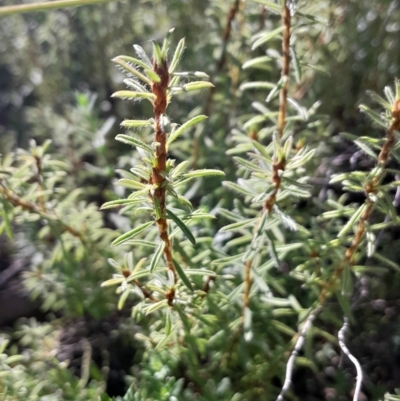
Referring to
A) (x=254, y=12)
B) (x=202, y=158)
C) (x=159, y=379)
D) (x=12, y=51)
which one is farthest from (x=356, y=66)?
(x=12, y=51)

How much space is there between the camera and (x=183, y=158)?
160 cm

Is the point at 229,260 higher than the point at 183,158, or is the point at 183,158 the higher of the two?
the point at 183,158

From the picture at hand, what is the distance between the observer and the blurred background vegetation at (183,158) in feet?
3.97

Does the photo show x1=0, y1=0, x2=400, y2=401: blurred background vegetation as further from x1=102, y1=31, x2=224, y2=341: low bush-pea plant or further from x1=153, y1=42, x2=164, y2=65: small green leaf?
x1=153, y1=42, x2=164, y2=65: small green leaf

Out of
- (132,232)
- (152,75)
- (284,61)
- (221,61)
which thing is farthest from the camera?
(221,61)

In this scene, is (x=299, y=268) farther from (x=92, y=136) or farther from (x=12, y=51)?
(x=12, y=51)

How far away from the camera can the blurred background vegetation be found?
121 cm

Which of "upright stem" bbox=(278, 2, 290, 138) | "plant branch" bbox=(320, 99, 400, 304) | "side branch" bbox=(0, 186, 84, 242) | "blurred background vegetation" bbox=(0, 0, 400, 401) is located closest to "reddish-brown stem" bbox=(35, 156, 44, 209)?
"side branch" bbox=(0, 186, 84, 242)

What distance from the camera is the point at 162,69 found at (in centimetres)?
66

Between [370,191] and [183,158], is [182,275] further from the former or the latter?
[183,158]

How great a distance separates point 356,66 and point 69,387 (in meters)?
1.43

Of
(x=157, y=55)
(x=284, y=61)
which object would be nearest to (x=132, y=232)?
(x=157, y=55)

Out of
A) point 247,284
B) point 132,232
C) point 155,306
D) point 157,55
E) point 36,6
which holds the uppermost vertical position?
point 36,6

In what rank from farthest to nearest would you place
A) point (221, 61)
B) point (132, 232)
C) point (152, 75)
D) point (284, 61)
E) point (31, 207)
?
point (221, 61), point (31, 207), point (284, 61), point (132, 232), point (152, 75)
